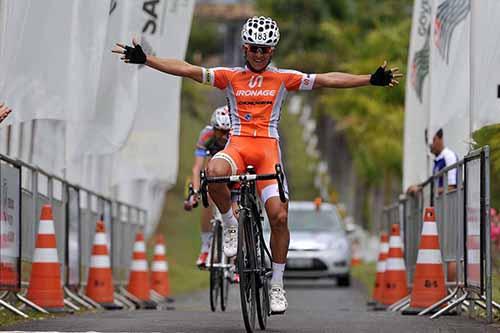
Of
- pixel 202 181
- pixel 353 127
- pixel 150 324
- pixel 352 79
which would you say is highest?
pixel 353 127

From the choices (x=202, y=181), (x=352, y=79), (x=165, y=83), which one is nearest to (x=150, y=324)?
(x=202, y=181)

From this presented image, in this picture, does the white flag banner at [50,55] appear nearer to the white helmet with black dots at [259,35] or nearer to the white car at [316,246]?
the white helmet with black dots at [259,35]

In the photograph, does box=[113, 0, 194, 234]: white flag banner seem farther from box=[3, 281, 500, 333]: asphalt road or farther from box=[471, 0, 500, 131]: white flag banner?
box=[3, 281, 500, 333]: asphalt road

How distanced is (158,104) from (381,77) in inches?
Result: 420

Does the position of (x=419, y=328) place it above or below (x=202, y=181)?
below

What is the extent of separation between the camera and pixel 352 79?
1123cm

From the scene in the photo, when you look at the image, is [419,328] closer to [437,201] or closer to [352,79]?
[352,79]

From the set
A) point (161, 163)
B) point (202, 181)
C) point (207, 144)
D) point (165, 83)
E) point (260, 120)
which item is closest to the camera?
point (202, 181)

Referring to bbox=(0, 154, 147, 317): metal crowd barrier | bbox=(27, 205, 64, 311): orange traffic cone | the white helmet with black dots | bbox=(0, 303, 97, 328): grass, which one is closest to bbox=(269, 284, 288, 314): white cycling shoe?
the white helmet with black dots

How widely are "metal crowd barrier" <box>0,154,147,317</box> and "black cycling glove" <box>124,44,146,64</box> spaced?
235 centimetres

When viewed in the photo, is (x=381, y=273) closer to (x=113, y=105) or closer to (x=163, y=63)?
(x=113, y=105)

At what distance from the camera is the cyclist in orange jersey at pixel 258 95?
432 inches

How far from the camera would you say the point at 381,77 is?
11.3 metres

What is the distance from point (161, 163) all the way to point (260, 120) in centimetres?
1376
